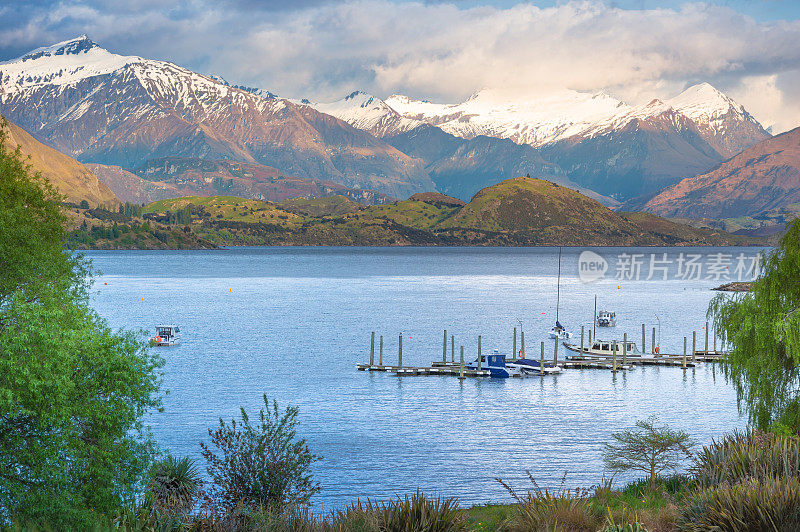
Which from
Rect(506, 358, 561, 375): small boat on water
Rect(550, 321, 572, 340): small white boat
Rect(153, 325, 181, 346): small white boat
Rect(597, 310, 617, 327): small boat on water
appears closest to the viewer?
Rect(506, 358, 561, 375): small boat on water

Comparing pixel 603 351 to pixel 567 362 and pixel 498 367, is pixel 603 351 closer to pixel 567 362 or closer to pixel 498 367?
pixel 567 362

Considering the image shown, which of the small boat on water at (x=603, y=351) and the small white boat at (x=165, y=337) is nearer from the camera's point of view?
the small boat on water at (x=603, y=351)

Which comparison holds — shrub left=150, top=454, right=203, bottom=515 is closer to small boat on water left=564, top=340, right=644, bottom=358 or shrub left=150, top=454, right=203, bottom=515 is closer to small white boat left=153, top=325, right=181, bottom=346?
small boat on water left=564, top=340, right=644, bottom=358

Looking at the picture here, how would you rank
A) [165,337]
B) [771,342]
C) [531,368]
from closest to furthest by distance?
[771,342]
[531,368]
[165,337]

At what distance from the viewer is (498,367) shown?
83438 millimetres

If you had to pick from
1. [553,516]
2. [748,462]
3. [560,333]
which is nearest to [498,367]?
[560,333]

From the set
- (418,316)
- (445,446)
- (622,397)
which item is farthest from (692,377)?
(418,316)

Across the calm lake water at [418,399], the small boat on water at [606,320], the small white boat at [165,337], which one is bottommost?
the calm lake water at [418,399]

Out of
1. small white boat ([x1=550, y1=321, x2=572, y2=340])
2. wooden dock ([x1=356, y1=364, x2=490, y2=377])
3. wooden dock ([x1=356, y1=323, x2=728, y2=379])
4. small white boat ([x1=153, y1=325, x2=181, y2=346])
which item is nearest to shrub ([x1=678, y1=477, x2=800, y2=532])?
wooden dock ([x1=356, y1=323, x2=728, y2=379])

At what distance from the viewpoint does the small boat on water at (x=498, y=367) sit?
3275 inches

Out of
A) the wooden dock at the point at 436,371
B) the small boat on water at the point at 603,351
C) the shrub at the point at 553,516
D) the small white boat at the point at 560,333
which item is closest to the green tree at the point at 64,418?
the shrub at the point at 553,516

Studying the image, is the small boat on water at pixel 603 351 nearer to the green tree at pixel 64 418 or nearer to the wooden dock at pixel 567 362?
the wooden dock at pixel 567 362

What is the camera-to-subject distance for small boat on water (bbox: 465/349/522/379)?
83188 millimetres

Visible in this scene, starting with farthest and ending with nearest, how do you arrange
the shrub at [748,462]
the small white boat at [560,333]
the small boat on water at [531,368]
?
the small white boat at [560,333]
the small boat on water at [531,368]
the shrub at [748,462]
